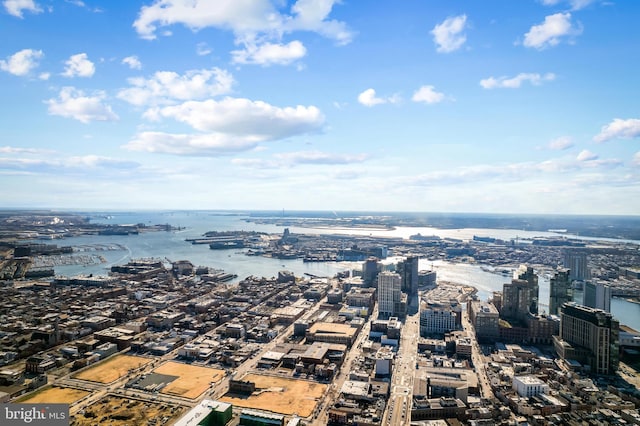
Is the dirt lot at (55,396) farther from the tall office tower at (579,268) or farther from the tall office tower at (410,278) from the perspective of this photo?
the tall office tower at (579,268)

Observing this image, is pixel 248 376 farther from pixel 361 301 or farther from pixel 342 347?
pixel 361 301

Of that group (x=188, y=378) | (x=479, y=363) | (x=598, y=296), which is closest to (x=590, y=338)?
(x=479, y=363)

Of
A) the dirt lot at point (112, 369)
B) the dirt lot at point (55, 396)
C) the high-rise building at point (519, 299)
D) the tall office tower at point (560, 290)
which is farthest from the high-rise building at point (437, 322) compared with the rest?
the dirt lot at point (55, 396)

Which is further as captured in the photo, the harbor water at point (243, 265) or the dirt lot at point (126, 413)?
the harbor water at point (243, 265)

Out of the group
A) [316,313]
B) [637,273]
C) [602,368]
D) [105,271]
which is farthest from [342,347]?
[637,273]

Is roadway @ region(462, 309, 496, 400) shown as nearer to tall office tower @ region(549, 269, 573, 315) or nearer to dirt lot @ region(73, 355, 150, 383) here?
tall office tower @ region(549, 269, 573, 315)
